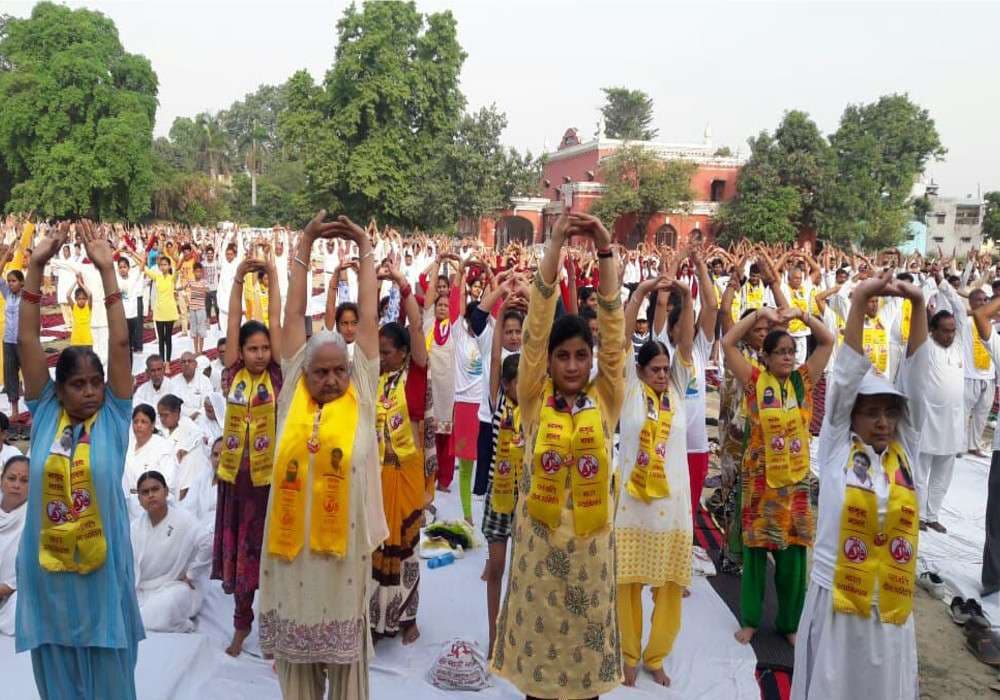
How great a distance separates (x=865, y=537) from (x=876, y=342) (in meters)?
6.33

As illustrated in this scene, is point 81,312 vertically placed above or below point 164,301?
below

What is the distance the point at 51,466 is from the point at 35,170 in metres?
38.7

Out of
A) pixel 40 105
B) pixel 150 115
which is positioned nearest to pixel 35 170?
pixel 40 105

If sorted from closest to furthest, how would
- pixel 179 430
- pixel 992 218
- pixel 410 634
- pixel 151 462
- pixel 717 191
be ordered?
pixel 410 634 < pixel 151 462 < pixel 179 430 < pixel 717 191 < pixel 992 218

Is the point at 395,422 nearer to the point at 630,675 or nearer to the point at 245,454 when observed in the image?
the point at 245,454

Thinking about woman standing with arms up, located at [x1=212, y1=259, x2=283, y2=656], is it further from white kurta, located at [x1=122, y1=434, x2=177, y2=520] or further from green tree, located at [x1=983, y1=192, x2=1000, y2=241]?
green tree, located at [x1=983, y1=192, x2=1000, y2=241]

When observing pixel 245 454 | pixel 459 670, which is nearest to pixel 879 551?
pixel 459 670

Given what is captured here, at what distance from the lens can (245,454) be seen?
370cm

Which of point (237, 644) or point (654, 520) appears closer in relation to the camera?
point (654, 520)

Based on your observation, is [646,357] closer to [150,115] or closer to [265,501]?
[265,501]

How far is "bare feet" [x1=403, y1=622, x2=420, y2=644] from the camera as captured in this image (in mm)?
4043

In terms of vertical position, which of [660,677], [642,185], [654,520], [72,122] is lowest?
[660,677]

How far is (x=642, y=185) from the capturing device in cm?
3450

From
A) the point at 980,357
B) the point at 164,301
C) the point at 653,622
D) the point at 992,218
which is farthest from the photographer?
the point at 992,218
